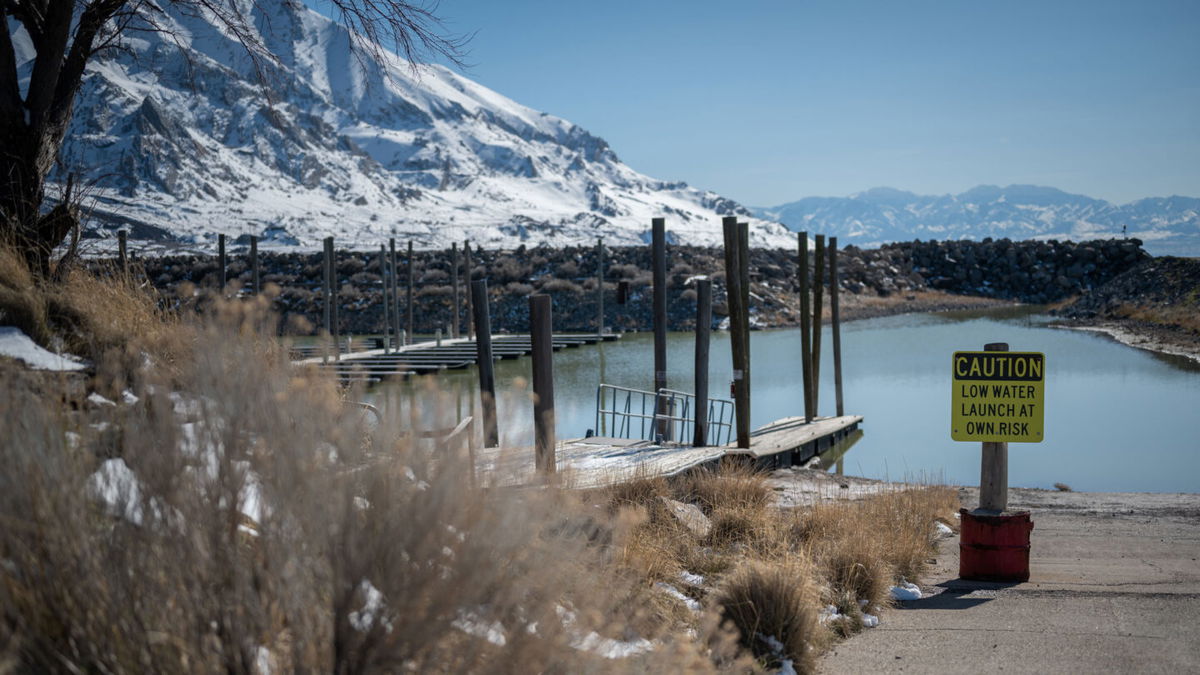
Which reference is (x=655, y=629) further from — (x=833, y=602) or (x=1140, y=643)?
(x=1140, y=643)

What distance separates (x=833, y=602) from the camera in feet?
18.3

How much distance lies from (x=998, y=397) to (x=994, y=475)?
52cm

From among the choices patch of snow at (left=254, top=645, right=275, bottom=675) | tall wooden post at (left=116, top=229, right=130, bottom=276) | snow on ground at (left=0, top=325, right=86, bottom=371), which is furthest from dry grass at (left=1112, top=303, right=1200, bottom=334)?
patch of snow at (left=254, top=645, right=275, bottom=675)

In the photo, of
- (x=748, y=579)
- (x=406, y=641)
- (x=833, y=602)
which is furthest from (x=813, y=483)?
(x=406, y=641)

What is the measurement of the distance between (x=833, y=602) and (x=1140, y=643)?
1.52 m

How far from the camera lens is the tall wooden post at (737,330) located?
11.6 m

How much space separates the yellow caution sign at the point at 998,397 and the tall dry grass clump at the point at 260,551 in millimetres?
4039

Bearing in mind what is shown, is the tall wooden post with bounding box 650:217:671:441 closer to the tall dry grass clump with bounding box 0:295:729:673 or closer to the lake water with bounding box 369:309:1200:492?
the lake water with bounding box 369:309:1200:492

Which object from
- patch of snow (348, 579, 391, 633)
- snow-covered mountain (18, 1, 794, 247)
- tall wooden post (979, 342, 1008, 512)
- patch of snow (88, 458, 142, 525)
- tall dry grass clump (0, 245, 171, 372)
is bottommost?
tall wooden post (979, 342, 1008, 512)

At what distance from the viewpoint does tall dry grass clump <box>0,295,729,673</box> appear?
7.78ft

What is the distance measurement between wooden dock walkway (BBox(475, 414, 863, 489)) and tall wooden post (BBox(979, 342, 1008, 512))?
2.42 metres

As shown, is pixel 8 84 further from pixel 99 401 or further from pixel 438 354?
pixel 438 354

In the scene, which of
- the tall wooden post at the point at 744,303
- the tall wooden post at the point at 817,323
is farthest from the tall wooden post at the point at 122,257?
the tall wooden post at the point at 817,323

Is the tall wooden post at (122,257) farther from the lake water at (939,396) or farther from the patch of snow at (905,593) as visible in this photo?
the patch of snow at (905,593)
